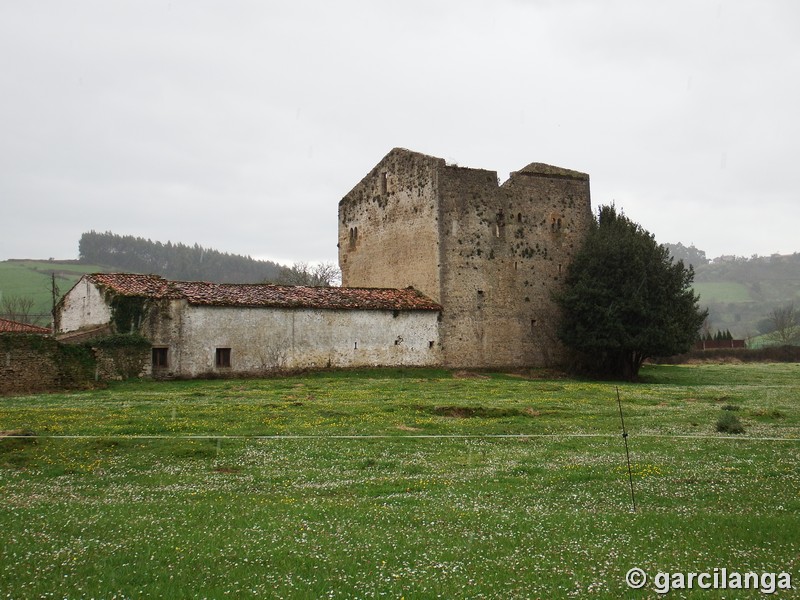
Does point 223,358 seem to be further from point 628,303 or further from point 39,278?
point 39,278

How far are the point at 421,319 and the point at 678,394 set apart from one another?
1517 cm

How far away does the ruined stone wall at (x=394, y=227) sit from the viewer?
42.5 meters

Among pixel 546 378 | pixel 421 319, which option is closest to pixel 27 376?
pixel 421 319

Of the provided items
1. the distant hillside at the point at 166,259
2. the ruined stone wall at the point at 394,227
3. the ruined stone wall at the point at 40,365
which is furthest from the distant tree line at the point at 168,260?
the ruined stone wall at the point at 40,365

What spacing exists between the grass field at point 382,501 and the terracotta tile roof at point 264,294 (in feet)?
40.0

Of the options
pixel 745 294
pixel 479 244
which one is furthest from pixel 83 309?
pixel 745 294

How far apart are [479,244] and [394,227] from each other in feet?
18.3

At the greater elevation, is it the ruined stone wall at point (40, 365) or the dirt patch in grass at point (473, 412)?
the ruined stone wall at point (40, 365)

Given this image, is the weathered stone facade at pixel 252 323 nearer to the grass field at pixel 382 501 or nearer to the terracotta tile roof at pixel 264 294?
the terracotta tile roof at pixel 264 294

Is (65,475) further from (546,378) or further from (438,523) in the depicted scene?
(546,378)

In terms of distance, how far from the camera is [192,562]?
27.8 feet

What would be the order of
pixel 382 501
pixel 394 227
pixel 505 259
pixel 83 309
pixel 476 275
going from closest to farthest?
pixel 382 501, pixel 83 309, pixel 476 275, pixel 505 259, pixel 394 227

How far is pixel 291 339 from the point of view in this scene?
3719 cm

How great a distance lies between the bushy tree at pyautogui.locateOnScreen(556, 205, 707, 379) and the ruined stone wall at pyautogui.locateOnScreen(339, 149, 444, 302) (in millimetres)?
8454
